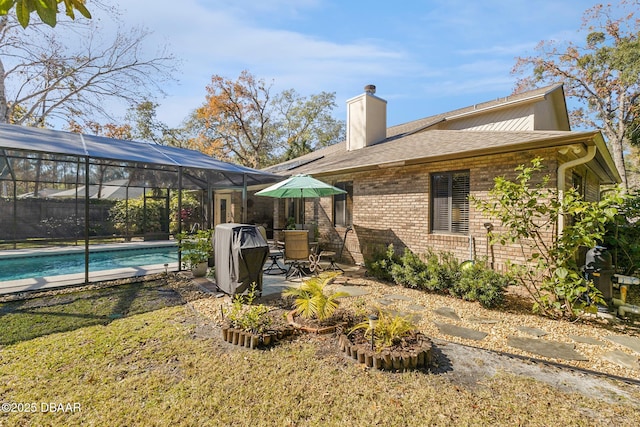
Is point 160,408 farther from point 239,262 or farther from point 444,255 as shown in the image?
point 444,255

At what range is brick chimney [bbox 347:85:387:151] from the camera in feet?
38.7

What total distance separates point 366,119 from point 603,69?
61.3 ft

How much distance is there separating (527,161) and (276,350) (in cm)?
583

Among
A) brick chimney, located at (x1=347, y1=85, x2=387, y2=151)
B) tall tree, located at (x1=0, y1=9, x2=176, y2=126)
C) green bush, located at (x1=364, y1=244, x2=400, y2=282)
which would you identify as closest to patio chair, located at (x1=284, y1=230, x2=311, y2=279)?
green bush, located at (x1=364, y1=244, x2=400, y2=282)

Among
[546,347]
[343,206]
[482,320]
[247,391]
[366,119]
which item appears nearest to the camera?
[247,391]

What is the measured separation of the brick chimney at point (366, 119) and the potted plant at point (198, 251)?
281 inches

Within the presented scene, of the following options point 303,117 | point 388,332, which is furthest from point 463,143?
point 303,117

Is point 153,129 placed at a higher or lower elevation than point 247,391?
higher

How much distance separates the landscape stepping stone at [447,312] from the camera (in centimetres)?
495

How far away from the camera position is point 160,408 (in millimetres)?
2562

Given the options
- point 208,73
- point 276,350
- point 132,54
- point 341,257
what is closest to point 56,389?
point 276,350

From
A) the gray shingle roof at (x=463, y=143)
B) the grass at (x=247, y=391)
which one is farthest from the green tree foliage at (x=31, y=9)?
the gray shingle roof at (x=463, y=143)

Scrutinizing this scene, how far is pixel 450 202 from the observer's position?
7152 mm

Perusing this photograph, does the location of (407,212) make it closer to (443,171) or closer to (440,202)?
(440,202)
